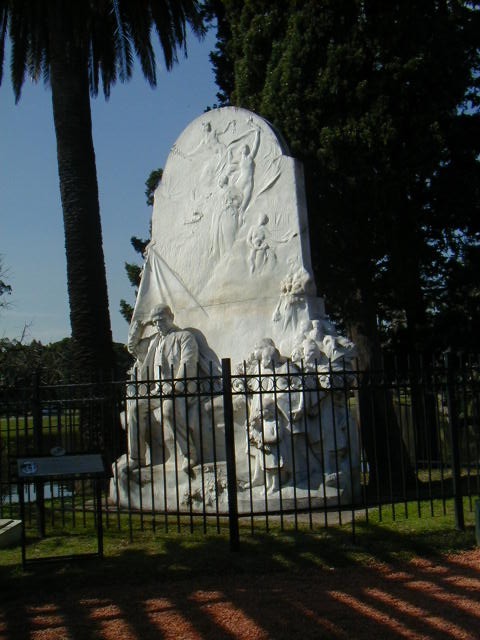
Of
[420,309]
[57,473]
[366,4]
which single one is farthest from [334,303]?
[57,473]

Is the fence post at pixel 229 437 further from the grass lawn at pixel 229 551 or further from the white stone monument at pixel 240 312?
the white stone monument at pixel 240 312

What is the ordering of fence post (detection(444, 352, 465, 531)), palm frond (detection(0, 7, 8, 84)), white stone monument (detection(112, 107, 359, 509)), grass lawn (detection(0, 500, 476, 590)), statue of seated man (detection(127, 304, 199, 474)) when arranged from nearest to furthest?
grass lawn (detection(0, 500, 476, 590))
fence post (detection(444, 352, 465, 531))
white stone monument (detection(112, 107, 359, 509))
statue of seated man (detection(127, 304, 199, 474))
palm frond (detection(0, 7, 8, 84))

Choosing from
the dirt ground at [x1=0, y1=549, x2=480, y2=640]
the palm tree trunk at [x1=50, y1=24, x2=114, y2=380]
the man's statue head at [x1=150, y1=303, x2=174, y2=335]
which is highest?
the palm tree trunk at [x1=50, y1=24, x2=114, y2=380]

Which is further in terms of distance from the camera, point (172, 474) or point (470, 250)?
point (470, 250)

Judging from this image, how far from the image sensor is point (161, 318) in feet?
33.3

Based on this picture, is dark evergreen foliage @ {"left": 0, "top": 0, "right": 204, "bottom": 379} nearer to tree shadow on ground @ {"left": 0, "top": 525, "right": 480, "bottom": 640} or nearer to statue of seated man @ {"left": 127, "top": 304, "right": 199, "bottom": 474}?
statue of seated man @ {"left": 127, "top": 304, "right": 199, "bottom": 474}

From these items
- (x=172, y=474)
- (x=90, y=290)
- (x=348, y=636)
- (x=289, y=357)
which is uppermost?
(x=90, y=290)

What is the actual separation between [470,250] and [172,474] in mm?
7874

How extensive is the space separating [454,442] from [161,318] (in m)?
4.30

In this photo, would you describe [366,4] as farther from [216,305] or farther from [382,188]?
[216,305]

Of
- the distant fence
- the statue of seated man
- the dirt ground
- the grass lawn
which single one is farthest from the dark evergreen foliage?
the dirt ground

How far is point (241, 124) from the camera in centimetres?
1074

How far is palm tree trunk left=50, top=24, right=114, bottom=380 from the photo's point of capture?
1379 centimetres

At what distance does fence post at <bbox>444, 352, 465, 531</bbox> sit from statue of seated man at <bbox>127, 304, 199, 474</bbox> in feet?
11.0
